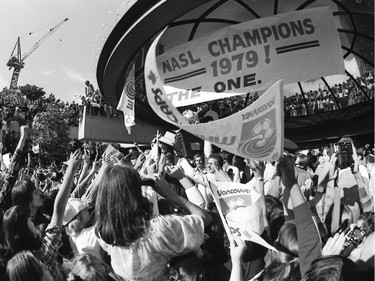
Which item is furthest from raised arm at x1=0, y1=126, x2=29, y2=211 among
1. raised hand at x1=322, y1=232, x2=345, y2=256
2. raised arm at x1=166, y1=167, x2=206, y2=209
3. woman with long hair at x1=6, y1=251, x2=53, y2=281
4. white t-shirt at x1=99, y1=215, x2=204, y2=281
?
raised hand at x1=322, y1=232, x2=345, y2=256

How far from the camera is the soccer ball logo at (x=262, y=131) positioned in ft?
7.27

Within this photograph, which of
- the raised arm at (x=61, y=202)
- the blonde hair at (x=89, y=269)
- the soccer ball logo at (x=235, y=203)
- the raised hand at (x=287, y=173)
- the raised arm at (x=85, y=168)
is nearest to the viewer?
the raised hand at (x=287, y=173)

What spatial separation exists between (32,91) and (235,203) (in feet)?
256

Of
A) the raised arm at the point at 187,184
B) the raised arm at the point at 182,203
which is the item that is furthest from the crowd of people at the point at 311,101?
the raised arm at the point at 182,203

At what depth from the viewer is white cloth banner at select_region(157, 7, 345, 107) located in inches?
236

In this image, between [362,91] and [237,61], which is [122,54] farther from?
[362,91]

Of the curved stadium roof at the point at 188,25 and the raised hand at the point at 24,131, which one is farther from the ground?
the curved stadium roof at the point at 188,25

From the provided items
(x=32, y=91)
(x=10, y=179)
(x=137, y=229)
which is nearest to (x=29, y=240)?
(x=137, y=229)

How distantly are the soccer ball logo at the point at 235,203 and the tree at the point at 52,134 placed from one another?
99.1 ft

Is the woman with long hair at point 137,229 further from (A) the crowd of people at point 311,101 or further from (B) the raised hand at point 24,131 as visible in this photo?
(A) the crowd of people at point 311,101

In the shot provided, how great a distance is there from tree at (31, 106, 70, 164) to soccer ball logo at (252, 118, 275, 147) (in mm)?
30475

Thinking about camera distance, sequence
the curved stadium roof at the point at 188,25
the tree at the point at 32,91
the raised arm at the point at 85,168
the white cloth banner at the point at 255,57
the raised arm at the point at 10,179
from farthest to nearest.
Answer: the tree at the point at 32,91 → the curved stadium roof at the point at 188,25 → the white cloth banner at the point at 255,57 → the raised arm at the point at 85,168 → the raised arm at the point at 10,179

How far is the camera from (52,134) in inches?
1253

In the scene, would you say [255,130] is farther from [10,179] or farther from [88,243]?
[10,179]
